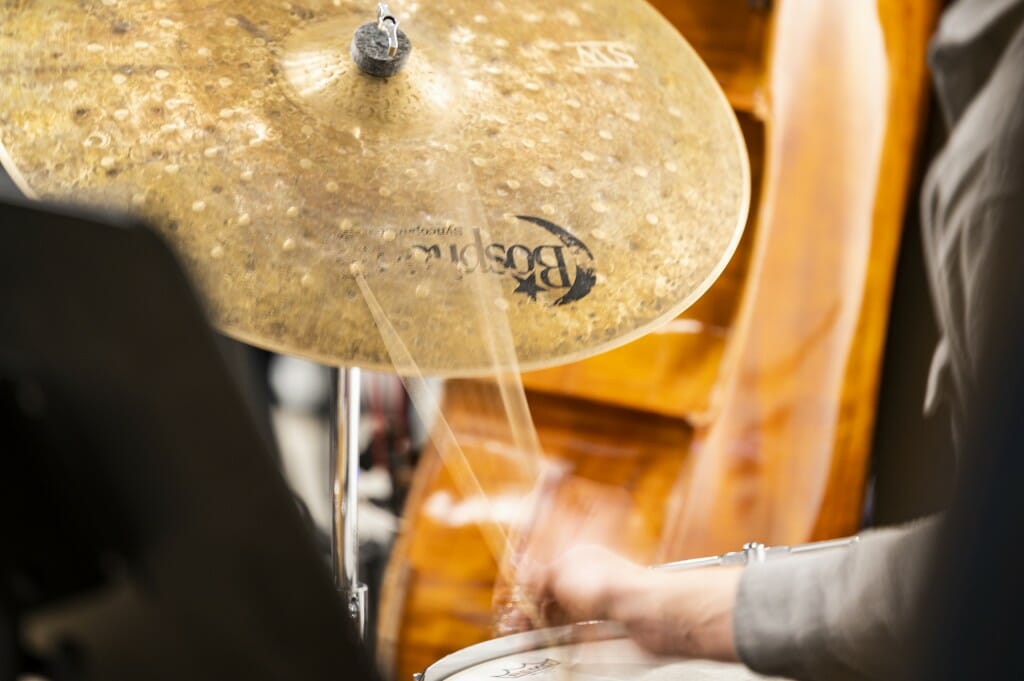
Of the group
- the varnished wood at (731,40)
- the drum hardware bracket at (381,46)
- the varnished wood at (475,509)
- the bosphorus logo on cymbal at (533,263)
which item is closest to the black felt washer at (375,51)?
the drum hardware bracket at (381,46)

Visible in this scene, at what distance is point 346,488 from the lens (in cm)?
80

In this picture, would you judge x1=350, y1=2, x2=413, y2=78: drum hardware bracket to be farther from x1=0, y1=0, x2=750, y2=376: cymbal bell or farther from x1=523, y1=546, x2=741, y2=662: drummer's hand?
x1=523, y1=546, x2=741, y2=662: drummer's hand

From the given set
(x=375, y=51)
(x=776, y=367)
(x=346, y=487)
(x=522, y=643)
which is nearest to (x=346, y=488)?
(x=346, y=487)

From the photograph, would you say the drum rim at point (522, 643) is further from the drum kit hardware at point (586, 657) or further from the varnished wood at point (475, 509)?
the varnished wood at point (475, 509)

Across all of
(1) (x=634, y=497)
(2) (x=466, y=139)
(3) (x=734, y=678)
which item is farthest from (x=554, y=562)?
(1) (x=634, y=497)

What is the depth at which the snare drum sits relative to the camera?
24.5 inches

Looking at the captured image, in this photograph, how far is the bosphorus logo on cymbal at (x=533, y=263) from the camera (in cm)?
63

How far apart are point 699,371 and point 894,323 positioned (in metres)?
0.46

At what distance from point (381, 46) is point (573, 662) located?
0.39m

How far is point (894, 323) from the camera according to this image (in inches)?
60.2

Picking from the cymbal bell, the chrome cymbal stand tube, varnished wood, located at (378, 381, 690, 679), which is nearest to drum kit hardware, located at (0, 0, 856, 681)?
the cymbal bell

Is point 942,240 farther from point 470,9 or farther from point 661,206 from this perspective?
point 470,9

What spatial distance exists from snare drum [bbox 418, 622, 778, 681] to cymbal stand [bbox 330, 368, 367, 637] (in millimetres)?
175

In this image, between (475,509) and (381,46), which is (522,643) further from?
(475,509)
